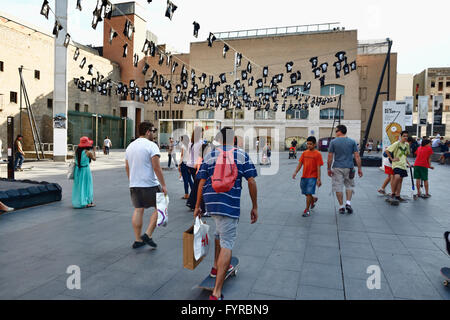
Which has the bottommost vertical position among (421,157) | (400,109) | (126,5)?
(421,157)

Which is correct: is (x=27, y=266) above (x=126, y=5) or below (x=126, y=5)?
below

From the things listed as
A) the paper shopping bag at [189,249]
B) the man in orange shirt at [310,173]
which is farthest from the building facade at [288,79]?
the paper shopping bag at [189,249]

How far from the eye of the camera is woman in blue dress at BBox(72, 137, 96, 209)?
23.4ft

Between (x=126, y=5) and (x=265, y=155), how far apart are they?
3917 centimetres

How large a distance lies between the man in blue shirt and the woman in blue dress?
456 centimetres

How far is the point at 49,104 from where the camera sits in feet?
117

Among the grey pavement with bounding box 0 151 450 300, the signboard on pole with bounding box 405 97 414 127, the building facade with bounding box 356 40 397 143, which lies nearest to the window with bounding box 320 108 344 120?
the building facade with bounding box 356 40 397 143

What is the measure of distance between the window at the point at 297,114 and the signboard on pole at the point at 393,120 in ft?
111

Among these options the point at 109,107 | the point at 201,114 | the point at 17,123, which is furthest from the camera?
the point at 201,114

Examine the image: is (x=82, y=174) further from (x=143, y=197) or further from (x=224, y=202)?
(x=224, y=202)

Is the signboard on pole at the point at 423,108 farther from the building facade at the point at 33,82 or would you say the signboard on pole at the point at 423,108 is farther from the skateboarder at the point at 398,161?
the building facade at the point at 33,82
